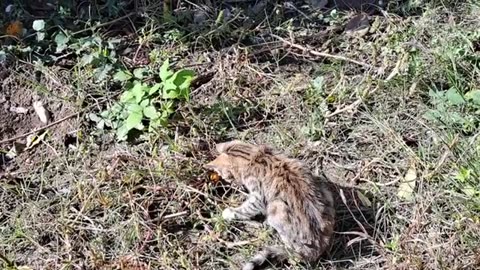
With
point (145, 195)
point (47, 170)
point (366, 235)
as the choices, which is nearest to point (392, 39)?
point (366, 235)

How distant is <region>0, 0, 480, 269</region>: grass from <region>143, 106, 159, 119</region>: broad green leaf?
9 centimetres

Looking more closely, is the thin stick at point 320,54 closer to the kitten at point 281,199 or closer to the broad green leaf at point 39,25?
the kitten at point 281,199

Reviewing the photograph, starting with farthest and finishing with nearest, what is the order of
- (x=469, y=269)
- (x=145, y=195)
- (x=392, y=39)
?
(x=392, y=39), (x=145, y=195), (x=469, y=269)

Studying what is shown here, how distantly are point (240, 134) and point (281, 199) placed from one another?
29.0 inches

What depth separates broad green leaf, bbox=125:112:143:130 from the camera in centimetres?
473

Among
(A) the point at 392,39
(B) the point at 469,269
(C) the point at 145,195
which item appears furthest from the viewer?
(A) the point at 392,39

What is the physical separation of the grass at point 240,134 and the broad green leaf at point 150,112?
0.30 ft

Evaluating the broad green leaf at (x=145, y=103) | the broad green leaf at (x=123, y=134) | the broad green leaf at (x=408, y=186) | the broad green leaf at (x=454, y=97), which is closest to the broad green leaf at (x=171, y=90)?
the broad green leaf at (x=145, y=103)

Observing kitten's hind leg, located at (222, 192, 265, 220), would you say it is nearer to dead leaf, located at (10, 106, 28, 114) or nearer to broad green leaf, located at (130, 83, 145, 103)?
broad green leaf, located at (130, 83, 145, 103)

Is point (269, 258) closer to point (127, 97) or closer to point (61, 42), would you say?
point (127, 97)

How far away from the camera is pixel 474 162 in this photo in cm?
437

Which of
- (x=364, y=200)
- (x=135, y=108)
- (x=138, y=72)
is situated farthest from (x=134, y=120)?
(x=364, y=200)

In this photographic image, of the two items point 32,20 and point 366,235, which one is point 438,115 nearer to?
point 366,235

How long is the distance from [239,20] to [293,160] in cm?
136
